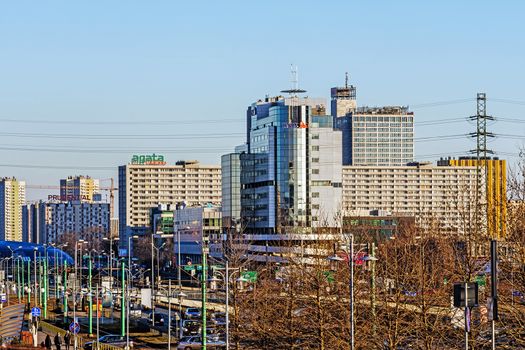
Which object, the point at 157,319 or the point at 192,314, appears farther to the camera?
the point at 157,319

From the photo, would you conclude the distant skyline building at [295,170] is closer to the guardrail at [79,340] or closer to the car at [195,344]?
the guardrail at [79,340]

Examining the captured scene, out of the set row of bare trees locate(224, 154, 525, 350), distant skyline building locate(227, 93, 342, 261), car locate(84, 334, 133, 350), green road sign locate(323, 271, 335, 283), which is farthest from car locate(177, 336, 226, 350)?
distant skyline building locate(227, 93, 342, 261)

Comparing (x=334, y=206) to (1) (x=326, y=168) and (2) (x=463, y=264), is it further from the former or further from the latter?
(2) (x=463, y=264)

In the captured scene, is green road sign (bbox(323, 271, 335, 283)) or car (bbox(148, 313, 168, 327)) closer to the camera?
green road sign (bbox(323, 271, 335, 283))

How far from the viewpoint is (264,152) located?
634 feet

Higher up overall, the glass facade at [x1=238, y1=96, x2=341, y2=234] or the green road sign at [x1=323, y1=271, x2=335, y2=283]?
the glass facade at [x1=238, y1=96, x2=341, y2=234]

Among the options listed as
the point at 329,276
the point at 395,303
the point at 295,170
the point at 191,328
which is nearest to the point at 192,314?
the point at 191,328

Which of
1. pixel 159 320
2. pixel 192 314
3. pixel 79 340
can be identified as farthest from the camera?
pixel 159 320

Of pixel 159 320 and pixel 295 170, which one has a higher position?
pixel 295 170

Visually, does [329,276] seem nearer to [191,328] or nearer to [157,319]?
[191,328]

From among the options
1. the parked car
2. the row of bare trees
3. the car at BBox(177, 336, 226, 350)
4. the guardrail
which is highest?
the row of bare trees

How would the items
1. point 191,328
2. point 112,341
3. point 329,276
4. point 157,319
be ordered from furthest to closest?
point 157,319, point 191,328, point 112,341, point 329,276

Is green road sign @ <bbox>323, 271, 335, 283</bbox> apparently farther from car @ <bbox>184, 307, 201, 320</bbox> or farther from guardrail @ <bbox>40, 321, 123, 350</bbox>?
car @ <bbox>184, 307, 201, 320</bbox>

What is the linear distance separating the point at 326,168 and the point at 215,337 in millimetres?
110601
